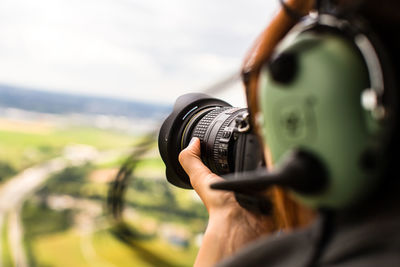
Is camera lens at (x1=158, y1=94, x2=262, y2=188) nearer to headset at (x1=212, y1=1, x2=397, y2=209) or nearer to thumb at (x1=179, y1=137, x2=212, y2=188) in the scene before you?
thumb at (x1=179, y1=137, x2=212, y2=188)

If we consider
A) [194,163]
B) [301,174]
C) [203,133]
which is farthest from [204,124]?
[301,174]

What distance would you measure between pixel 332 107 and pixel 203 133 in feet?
1.43

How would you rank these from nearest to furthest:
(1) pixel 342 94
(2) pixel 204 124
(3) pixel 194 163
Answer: (1) pixel 342 94 < (3) pixel 194 163 < (2) pixel 204 124

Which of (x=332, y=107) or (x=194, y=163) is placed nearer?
(x=332, y=107)

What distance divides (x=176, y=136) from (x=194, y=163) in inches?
5.6

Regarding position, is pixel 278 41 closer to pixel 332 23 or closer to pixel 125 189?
pixel 332 23

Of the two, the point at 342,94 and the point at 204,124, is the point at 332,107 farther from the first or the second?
the point at 204,124

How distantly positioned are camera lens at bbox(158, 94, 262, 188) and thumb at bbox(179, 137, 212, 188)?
0.02 m

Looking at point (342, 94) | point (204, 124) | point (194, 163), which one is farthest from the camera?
point (204, 124)

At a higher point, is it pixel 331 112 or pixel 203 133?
pixel 331 112

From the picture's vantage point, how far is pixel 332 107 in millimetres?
293

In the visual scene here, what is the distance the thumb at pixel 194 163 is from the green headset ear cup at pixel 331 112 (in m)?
0.28

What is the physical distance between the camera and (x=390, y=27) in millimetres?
309

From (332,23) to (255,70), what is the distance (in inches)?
3.3
